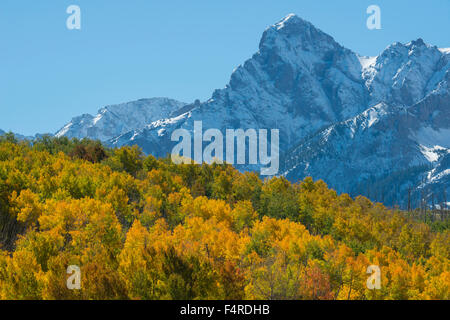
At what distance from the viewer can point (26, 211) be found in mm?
44375

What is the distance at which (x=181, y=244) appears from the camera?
1403 inches

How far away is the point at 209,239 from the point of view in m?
39.9

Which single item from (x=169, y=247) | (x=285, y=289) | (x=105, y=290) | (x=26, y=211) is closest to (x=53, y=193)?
(x=26, y=211)

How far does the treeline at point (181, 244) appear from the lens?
27.0 m

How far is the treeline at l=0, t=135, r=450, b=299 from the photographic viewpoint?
1065 inches

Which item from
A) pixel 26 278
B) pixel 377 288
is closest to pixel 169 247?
pixel 26 278

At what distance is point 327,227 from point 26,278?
52305mm

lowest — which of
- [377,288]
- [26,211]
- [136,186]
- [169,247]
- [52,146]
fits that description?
[377,288]

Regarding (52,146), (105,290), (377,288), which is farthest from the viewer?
(52,146)
